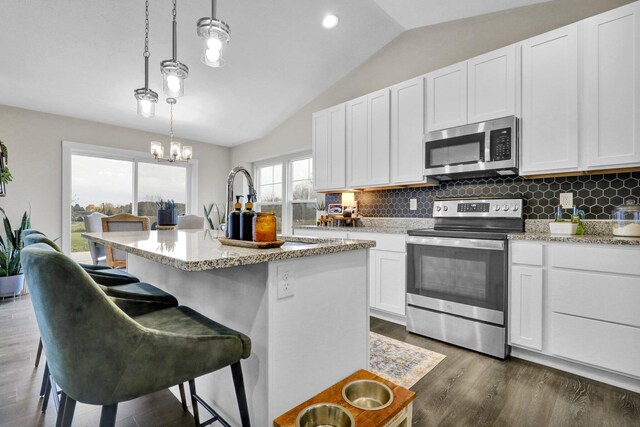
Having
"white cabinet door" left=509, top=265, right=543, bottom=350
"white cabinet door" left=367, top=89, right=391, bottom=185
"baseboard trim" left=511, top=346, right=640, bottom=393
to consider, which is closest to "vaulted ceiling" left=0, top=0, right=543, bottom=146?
"white cabinet door" left=367, top=89, right=391, bottom=185

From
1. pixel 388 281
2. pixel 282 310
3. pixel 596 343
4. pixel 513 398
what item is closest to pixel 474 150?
pixel 388 281

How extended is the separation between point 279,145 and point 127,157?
8.13 feet

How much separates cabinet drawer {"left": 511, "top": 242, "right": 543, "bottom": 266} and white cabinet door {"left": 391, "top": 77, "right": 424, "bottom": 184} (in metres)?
1.12

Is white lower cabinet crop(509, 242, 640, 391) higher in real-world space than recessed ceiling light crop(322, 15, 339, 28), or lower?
lower

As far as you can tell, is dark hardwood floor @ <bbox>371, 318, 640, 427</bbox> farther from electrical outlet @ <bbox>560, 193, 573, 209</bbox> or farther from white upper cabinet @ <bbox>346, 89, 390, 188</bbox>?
white upper cabinet @ <bbox>346, 89, 390, 188</bbox>

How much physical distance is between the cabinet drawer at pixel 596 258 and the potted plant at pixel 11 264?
5.31m

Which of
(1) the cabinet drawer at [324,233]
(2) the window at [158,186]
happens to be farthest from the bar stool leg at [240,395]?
(2) the window at [158,186]

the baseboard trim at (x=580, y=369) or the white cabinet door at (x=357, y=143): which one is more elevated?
the white cabinet door at (x=357, y=143)

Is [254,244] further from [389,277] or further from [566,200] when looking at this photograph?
[566,200]

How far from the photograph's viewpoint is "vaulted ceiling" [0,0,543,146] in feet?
9.68

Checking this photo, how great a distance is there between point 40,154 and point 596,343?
20.3 ft

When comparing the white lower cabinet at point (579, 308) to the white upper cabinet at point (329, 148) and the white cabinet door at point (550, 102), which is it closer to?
the white cabinet door at point (550, 102)

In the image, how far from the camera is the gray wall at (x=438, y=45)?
108 inches

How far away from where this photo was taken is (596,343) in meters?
1.98
